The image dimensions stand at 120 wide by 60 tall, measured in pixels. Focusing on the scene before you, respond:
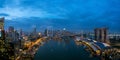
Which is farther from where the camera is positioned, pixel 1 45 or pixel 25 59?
pixel 25 59

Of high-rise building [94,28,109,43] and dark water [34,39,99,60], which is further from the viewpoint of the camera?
high-rise building [94,28,109,43]

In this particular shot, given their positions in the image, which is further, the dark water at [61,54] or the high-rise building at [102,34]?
the high-rise building at [102,34]

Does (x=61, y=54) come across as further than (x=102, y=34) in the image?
No

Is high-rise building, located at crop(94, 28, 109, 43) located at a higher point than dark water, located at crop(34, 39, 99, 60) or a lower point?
higher

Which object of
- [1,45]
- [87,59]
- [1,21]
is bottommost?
[87,59]

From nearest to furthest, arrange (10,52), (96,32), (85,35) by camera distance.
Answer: (10,52)
(96,32)
(85,35)

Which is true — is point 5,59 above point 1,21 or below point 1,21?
below

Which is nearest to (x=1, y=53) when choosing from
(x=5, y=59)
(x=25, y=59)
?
(x=5, y=59)

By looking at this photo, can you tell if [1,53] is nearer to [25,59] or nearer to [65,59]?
[25,59]

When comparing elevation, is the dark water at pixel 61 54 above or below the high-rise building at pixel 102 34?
below

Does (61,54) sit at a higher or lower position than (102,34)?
lower

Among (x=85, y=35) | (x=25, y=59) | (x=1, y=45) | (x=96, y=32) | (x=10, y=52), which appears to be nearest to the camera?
(x=1, y=45)
